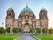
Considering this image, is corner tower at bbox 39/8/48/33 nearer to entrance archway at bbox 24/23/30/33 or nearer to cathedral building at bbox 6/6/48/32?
cathedral building at bbox 6/6/48/32

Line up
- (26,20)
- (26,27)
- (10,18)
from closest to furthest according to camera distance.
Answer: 1. (10,18)
2. (26,20)
3. (26,27)

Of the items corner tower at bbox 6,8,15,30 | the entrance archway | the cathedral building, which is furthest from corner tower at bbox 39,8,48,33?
corner tower at bbox 6,8,15,30

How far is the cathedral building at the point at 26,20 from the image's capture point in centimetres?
4697

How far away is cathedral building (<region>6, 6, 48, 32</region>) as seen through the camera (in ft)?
154

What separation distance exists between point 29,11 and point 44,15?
403cm

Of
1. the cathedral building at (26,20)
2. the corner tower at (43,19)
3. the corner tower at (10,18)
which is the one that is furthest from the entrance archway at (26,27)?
the corner tower at (10,18)

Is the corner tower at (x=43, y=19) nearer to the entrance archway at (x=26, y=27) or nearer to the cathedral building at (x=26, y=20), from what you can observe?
the cathedral building at (x=26, y=20)

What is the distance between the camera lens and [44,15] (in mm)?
47281

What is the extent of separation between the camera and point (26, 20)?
48.2 metres

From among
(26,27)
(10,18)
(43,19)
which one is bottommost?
(26,27)

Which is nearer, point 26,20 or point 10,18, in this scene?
point 10,18

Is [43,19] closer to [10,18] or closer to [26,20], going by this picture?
[26,20]

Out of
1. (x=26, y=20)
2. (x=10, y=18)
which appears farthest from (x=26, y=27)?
(x=10, y=18)

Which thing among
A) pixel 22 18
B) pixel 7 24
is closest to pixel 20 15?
pixel 22 18
